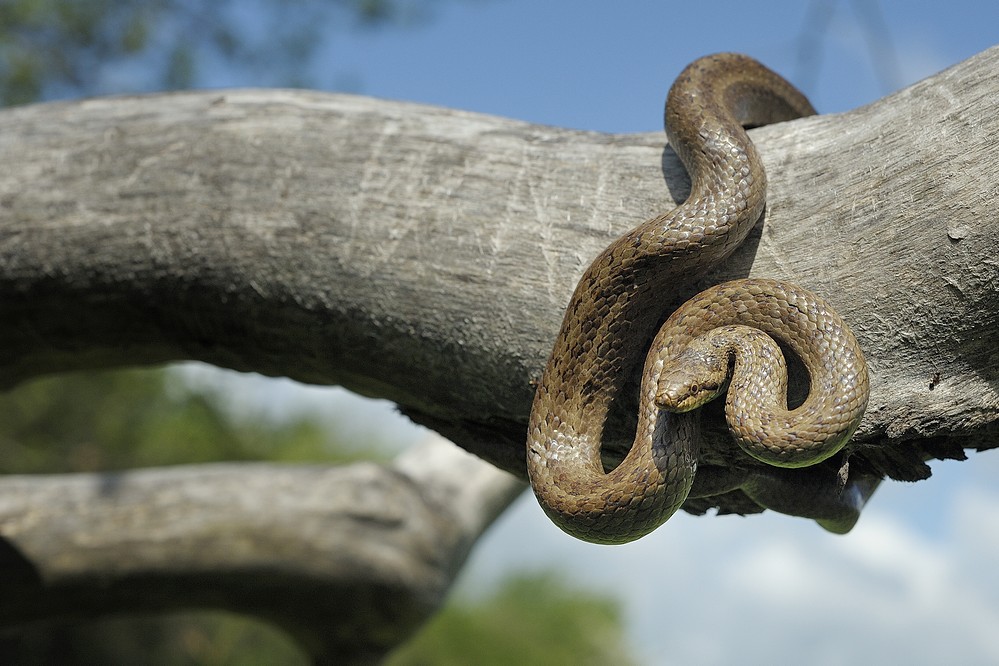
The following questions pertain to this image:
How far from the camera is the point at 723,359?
Answer: 6.33 ft

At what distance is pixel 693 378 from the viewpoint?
1.89 metres

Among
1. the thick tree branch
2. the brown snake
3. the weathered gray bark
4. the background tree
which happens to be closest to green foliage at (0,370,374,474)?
the background tree

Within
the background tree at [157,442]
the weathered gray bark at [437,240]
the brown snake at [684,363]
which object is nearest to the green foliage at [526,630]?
the background tree at [157,442]

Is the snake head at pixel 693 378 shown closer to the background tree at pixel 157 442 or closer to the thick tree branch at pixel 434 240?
the thick tree branch at pixel 434 240

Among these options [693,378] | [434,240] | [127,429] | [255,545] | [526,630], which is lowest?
[526,630]

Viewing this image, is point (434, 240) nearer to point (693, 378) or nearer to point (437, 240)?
point (437, 240)

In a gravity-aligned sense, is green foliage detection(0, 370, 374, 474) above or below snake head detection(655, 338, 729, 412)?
below

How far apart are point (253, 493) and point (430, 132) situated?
3377mm

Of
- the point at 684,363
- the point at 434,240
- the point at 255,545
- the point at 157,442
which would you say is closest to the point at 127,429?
the point at 157,442

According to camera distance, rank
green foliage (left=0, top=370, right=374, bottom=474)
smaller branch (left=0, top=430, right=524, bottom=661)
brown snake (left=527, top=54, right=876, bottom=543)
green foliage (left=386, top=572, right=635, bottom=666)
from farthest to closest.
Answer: green foliage (left=386, top=572, right=635, bottom=666), green foliage (left=0, top=370, right=374, bottom=474), smaller branch (left=0, top=430, right=524, bottom=661), brown snake (left=527, top=54, right=876, bottom=543)

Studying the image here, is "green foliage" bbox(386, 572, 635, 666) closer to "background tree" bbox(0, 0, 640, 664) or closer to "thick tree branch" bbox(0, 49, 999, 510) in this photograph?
"background tree" bbox(0, 0, 640, 664)

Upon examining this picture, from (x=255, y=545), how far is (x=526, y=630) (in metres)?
7.27

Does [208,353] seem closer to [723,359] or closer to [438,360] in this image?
[438,360]

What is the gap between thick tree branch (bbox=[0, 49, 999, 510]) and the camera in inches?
83.3
